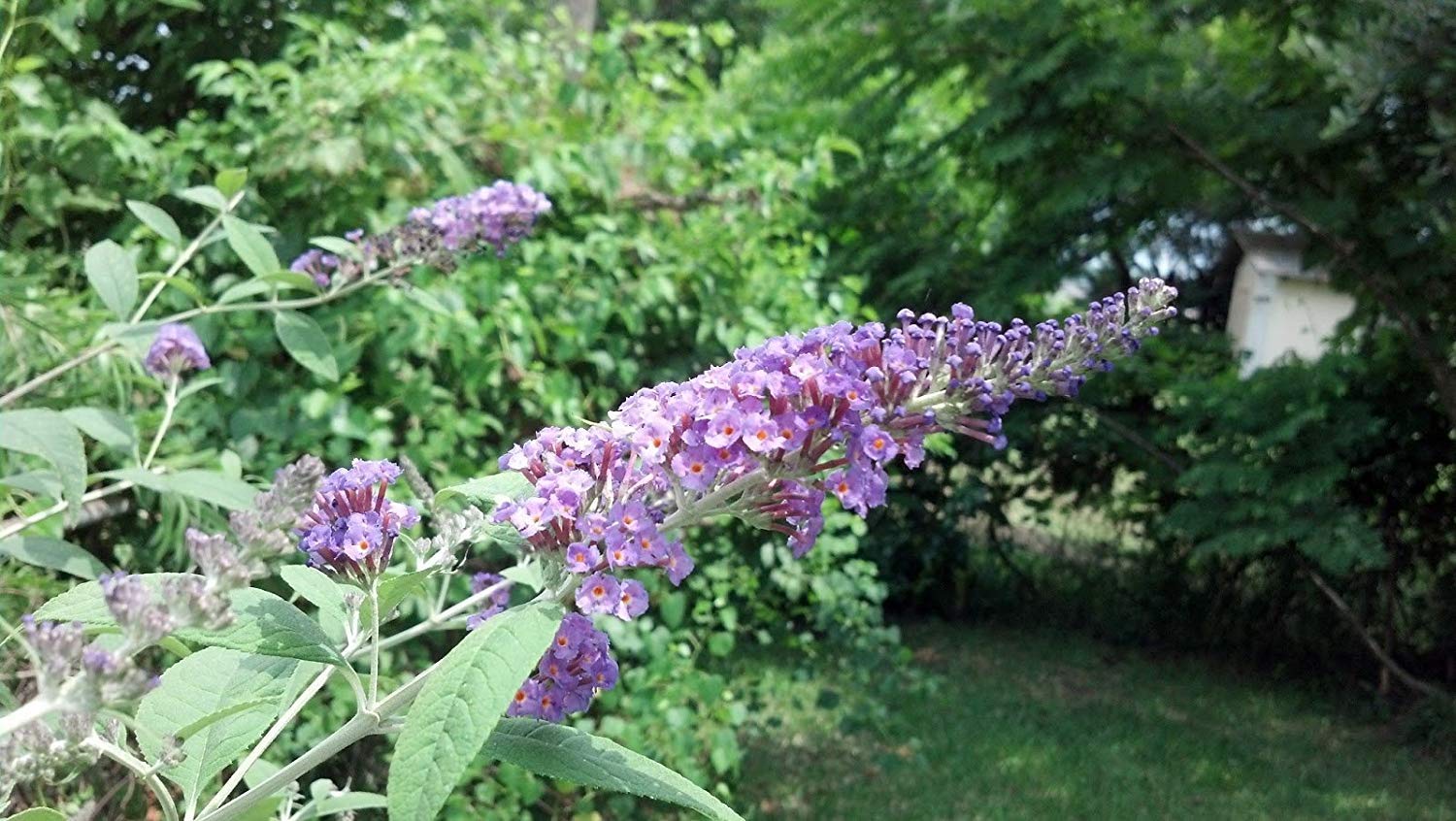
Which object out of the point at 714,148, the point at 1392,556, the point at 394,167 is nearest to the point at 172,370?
the point at 394,167

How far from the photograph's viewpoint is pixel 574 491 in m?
0.98

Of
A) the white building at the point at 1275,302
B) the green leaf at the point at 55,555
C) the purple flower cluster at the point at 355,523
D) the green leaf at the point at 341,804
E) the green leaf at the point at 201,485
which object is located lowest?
the green leaf at the point at 341,804

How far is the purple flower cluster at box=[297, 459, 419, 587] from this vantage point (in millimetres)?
997

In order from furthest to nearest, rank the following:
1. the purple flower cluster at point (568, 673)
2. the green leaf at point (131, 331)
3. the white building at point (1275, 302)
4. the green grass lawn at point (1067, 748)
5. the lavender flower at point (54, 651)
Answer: the white building at point (1275, 302) < the green grass lawn at point (1067, 748) < the green leaf at point (131, 331) < the purple flower cluster at point (568, 673) < the lavender flower at point (54, 651)

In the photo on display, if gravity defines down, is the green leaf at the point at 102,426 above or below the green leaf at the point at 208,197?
below

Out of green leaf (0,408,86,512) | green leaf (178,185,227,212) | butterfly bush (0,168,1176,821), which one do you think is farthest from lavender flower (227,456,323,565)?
green leaf (178,185,227,212)

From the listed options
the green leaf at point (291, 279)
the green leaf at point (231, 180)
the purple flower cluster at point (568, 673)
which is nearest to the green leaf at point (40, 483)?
the green leaf at point (291, 279)

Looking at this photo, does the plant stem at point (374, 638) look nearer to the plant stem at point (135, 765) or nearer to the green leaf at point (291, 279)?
the plant stem at point (135, 765)

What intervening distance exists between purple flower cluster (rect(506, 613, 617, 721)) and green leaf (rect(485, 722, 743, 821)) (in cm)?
3

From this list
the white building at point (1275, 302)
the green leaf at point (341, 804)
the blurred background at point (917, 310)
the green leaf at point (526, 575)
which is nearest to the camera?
the green leaf at point (526, 575)

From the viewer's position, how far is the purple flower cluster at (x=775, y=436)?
38.4 inches

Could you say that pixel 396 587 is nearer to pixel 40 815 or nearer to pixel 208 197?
pixel 40 815

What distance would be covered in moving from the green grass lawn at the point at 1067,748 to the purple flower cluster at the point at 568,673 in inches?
95.8

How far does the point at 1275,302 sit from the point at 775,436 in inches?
394
